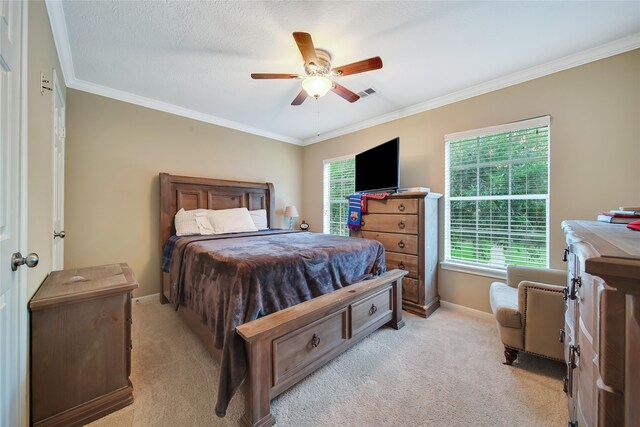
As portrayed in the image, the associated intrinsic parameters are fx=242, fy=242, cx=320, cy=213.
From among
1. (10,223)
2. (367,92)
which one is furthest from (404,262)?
(10,223)

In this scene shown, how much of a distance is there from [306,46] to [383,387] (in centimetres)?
245

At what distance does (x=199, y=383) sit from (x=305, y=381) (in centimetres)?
75

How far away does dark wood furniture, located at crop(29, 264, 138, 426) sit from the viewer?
4.16 feet

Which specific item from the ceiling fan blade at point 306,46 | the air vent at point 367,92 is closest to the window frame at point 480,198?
the air vent at point 367,92

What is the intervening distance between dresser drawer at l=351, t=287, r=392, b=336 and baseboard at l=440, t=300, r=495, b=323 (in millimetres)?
1029

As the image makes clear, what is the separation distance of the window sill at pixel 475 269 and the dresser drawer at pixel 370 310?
1018mm

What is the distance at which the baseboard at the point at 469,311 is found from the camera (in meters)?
2.66

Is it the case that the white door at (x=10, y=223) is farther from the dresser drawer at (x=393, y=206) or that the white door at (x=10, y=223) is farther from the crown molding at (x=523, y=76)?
the crown molding at (x=523, y=76)

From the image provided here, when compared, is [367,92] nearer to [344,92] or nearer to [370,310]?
[344,92]

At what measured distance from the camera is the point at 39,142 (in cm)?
144

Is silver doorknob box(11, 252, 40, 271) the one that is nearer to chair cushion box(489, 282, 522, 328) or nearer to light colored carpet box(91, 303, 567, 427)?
light colored carpet box(91, 303, 567, 427)

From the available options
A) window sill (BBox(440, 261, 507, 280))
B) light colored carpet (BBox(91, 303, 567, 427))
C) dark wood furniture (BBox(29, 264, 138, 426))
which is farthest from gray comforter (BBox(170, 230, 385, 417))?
window sill (BBox(440, 261, 507, 280))

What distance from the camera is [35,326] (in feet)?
4.10

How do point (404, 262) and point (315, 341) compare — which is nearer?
point (315, 341)
